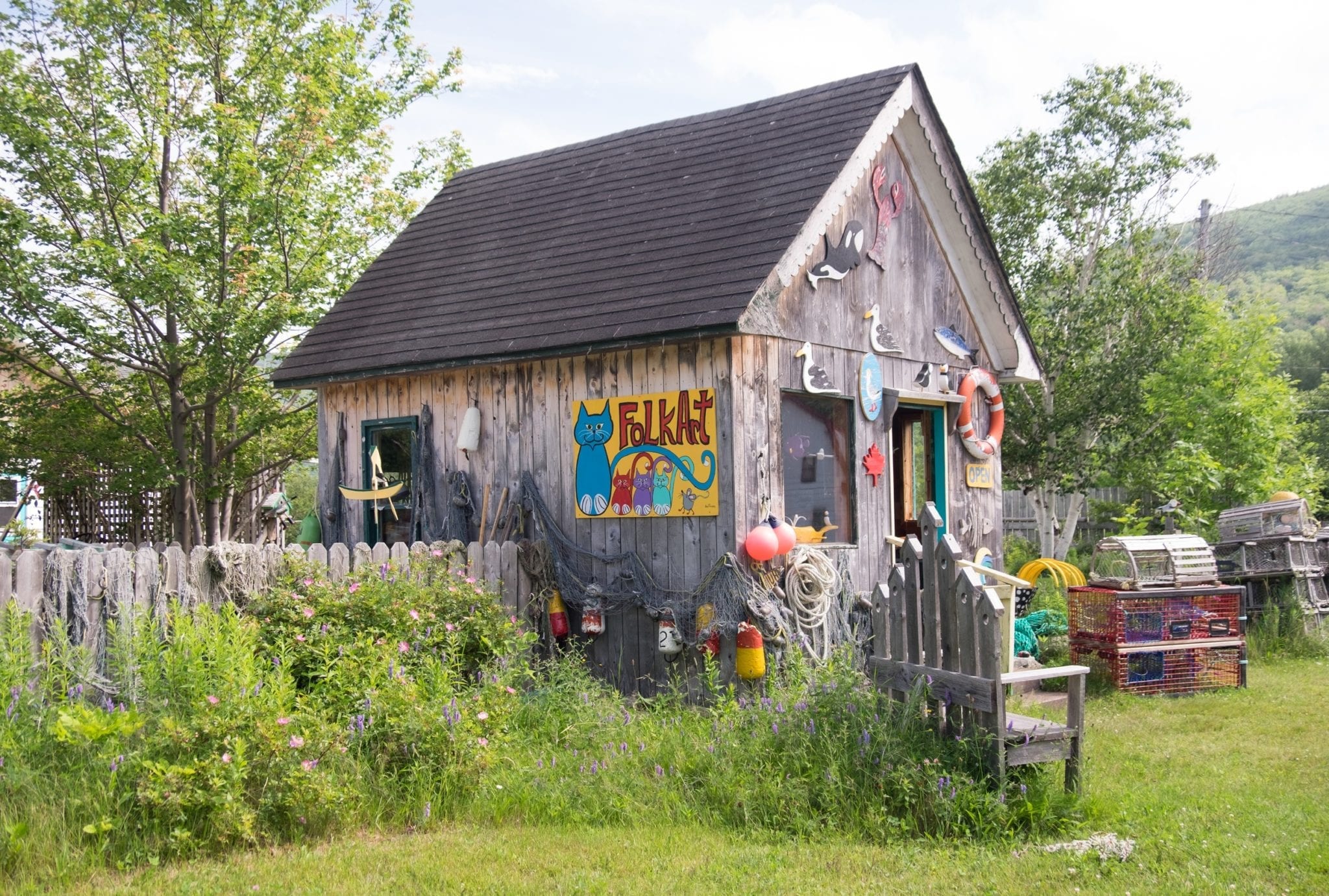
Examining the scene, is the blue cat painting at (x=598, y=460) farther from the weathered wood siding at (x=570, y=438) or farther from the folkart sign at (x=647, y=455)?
the weathered wood siding at (x=570, y=438)

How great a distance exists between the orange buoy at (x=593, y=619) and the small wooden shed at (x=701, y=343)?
41cm

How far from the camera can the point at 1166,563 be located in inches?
434

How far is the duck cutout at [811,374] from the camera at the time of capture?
973 centimetres

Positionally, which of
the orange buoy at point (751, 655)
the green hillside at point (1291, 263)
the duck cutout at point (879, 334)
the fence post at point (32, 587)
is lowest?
the orange buoy at point (751, 655)

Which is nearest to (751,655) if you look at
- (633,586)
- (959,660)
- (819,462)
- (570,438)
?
(633,586)

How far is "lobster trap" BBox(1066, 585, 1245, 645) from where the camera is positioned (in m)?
10.1

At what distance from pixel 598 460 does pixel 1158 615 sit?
532cm

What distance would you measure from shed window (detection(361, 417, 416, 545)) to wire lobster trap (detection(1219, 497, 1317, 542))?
30.6 feet

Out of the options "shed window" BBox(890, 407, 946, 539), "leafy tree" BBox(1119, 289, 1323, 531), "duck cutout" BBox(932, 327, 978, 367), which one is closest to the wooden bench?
"shed window" BBox(890, 407, 946, 539)

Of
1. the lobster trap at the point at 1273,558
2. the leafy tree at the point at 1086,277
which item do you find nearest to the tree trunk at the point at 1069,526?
the leafy tree at the point at 1086,277

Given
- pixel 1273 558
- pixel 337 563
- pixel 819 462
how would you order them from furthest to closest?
pixel 1273 558 → pixel 819 462 → pixel 337 563

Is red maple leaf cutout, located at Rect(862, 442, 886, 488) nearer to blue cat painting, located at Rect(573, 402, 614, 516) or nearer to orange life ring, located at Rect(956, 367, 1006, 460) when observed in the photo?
orange life ring, located at Rect(956, 367, 1006, 460)

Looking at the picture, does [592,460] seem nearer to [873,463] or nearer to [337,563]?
[337,563]

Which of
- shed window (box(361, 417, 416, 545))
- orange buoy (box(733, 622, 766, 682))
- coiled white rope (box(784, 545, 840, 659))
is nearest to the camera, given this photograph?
orange buoy (box(733, 622, 766, 682))
